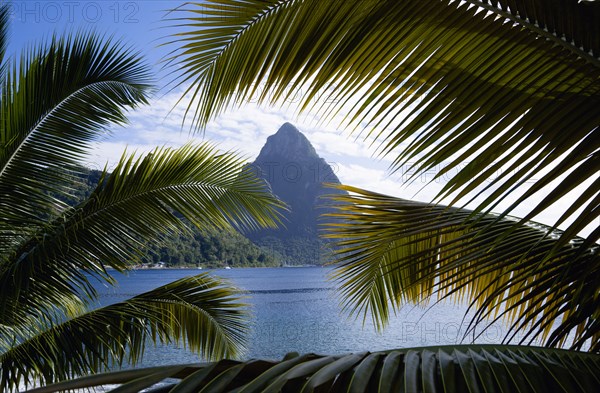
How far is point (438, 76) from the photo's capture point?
109cm

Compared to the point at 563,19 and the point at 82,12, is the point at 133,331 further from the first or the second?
the point at 563,19

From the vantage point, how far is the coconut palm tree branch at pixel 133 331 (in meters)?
3.76

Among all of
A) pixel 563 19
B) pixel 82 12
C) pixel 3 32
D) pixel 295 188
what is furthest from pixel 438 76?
pixel 295 188

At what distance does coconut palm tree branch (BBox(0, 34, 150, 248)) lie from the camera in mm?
3906

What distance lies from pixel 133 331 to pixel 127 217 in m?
0.98

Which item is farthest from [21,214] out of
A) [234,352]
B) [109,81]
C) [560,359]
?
[560,359]

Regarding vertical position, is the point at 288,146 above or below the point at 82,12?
above

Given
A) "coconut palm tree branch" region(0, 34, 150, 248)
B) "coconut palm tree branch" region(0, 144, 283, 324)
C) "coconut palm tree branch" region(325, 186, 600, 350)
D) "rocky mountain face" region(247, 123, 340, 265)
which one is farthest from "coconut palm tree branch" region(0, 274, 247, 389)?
"rocky mountain face" region(247, 123, 340, 265)

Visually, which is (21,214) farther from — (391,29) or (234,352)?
(391,29)

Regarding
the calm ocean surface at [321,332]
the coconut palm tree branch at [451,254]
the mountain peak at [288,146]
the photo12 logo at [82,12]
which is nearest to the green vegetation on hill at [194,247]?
the photo12 logo at [82,12]

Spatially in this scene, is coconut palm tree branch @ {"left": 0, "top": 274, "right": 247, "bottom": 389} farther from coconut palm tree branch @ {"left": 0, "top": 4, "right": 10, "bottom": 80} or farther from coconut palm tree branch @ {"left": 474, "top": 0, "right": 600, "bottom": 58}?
coconut palm tree branch @ {"left": 474, "top": 0, "right": 600, "bottom": 58}

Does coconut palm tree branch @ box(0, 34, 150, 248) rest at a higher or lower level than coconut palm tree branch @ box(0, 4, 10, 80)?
lower

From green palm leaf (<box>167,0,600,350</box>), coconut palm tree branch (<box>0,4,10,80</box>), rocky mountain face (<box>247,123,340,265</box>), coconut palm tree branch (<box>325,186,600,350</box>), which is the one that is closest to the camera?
green palm leaf (<box>167,0,600,350</box>)

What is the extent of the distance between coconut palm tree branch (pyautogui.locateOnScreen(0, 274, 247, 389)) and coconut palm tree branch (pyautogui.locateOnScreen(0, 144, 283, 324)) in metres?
0.26
